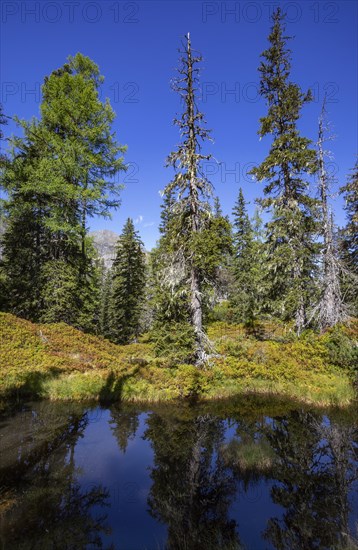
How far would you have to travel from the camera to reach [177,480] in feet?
23.6

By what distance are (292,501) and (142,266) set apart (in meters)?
26.8

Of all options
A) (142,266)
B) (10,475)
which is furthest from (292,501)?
(142,266)

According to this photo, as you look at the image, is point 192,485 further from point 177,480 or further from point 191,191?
point 191,191

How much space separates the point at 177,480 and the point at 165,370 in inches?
281

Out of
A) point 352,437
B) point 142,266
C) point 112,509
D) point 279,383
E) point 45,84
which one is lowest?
point 112,509

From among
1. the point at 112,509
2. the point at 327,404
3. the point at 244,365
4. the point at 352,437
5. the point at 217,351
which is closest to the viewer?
the point at 112,509

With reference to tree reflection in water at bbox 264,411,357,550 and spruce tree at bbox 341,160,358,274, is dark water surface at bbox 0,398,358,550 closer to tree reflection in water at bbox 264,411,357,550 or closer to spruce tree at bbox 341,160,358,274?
tree reflection in water at bbox 264,411,357,550

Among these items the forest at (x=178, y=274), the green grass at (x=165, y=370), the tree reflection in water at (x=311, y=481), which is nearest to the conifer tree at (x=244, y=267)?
the forest at (x=178, y=274)

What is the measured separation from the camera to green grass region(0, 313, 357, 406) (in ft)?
41.1

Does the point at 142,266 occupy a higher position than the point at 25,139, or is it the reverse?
the point at 25,139

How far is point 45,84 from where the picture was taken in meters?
18.2

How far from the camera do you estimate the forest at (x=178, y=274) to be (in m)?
13.6

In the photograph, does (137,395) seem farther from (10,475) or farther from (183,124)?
(183,124)

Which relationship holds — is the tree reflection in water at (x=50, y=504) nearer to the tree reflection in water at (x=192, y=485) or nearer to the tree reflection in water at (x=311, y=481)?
the tree reflection in water at (x=192, y=485)
